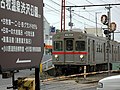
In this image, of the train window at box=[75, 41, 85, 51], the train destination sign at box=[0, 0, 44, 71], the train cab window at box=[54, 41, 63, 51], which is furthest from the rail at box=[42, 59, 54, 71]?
the train destination sign at box=[0, 0, 44, 71]

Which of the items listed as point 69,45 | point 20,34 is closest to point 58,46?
point 69,45

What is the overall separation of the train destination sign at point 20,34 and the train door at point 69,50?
68.4 ft

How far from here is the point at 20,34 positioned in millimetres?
4848

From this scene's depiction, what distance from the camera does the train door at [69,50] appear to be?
26391 millimetres

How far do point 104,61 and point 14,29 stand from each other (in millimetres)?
27868

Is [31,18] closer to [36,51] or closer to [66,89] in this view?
[36,51]

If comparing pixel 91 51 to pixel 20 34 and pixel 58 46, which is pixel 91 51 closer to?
pixel 58 46

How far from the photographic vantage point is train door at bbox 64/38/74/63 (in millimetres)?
26391

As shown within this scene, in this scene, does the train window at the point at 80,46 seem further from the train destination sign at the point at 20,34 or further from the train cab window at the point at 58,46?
the train destination sign at the point at 20,34

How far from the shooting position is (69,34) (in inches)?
1048

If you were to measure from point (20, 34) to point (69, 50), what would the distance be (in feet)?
71.3

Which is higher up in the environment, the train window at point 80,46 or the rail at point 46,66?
the train window at point 80,46

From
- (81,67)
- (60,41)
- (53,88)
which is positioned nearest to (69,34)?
(60,41)

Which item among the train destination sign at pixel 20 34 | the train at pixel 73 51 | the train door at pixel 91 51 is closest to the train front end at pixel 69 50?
the train at pixel 73 51
